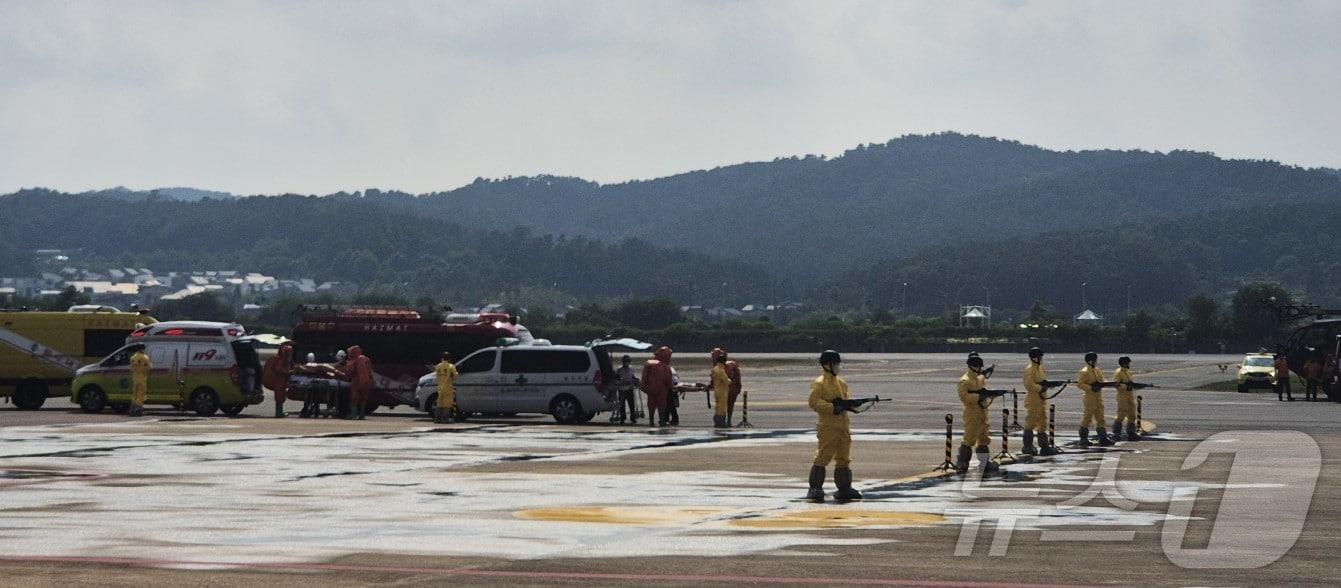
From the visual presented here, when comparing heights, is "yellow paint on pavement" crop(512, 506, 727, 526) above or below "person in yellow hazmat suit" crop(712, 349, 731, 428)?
below

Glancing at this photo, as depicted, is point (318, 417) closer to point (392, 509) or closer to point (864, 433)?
point (864, 433)

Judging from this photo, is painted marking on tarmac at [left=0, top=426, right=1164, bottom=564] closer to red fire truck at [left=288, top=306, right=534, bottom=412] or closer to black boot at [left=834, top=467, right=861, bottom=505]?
black boot at [left=834, top=467, right=861, bottom=505]

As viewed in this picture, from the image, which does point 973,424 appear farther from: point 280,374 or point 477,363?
point 280,374

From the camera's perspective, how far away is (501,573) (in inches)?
568

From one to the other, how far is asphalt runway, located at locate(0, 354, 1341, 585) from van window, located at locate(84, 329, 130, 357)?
1078 centimetres

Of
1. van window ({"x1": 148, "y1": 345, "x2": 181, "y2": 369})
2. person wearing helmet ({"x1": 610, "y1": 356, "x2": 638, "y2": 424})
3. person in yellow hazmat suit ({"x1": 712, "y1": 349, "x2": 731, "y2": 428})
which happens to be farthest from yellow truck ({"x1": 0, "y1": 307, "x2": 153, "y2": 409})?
person in yellow hazmat suit ({"x1": 712, "y1": 349, "x2": 731, "y2": 428})

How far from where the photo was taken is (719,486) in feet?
72.1

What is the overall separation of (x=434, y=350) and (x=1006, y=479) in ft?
74.4


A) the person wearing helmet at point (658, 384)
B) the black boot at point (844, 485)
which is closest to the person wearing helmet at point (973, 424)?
the black boot at point (844, 485)

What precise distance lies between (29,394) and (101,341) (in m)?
2.21

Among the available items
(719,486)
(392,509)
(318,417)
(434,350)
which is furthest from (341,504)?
(434,350)

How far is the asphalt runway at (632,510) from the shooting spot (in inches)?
573

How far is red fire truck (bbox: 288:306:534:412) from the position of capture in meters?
42.8

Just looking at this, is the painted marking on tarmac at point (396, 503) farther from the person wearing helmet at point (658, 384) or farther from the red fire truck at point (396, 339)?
the red fire truck at point (396, 339)
